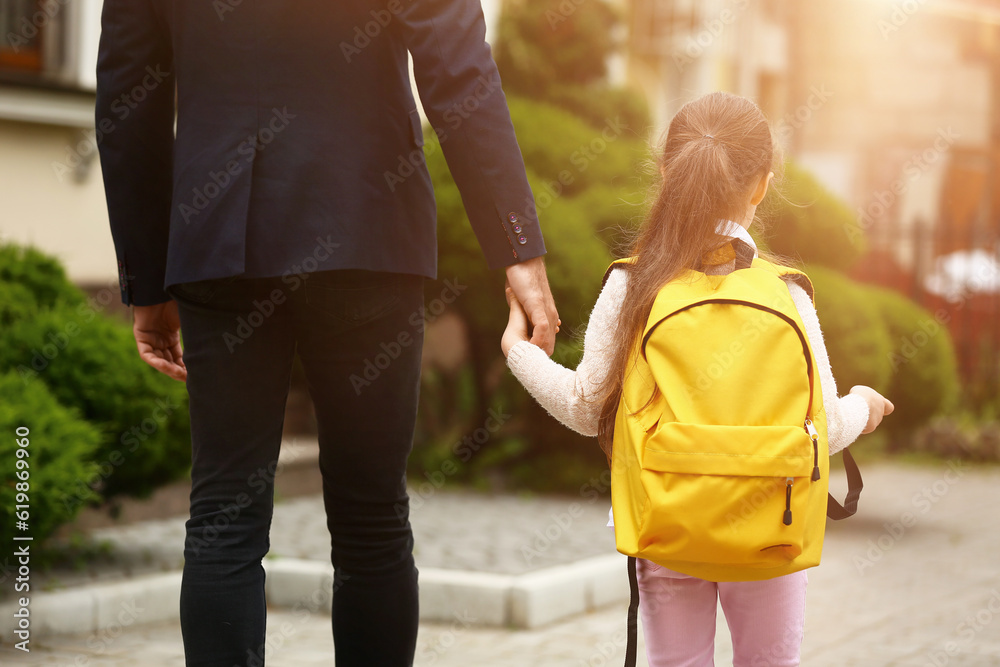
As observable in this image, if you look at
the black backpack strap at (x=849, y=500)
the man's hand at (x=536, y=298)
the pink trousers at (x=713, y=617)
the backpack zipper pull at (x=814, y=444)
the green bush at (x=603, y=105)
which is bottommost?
the pink trousers at (x=713, y=617)

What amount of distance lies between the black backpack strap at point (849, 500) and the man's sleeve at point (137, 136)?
4.74 ft

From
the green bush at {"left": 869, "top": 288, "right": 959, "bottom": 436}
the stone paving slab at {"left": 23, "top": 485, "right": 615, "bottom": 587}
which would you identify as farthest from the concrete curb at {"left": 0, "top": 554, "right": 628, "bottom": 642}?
the green bush at {"left": 869, "top": 288, "right": 959, "bottom": 436}

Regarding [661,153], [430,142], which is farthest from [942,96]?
[661,153]

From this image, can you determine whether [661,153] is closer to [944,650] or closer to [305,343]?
[305,343]

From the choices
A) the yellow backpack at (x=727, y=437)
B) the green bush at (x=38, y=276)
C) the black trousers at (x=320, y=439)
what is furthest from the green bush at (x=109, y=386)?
the yellow backpack at (x=727, y=437)

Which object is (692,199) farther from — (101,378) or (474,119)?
(101,378)

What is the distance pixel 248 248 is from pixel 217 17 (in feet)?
1.44

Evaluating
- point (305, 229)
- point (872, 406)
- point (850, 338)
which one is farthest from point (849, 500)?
point (850, 338)

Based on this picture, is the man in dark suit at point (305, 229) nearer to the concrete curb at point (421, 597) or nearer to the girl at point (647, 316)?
the girl at point (647, 316)

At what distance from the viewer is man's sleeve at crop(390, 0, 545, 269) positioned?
223 cm

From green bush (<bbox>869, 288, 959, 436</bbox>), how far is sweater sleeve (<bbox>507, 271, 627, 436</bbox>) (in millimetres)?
5510

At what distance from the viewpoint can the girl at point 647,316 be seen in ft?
7.13

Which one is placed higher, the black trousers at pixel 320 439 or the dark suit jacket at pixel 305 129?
the dark suit jacket at pixel 305 129

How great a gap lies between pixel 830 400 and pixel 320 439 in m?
1.00
